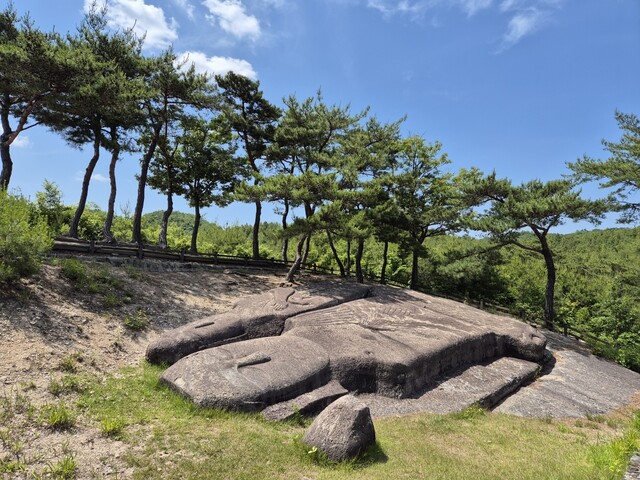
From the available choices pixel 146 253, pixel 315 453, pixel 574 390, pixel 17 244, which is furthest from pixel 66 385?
pixel 574 390

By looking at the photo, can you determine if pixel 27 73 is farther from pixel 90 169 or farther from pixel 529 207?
pixel 529 207

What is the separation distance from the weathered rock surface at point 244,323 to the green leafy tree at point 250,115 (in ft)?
31.6

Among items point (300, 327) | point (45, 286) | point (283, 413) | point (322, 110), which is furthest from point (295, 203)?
point (283, 413)

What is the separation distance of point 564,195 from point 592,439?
38.9 ft

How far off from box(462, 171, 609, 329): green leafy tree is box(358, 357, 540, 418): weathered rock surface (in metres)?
7.51

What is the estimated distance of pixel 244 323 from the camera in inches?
440

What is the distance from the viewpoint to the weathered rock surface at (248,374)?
7215 mm

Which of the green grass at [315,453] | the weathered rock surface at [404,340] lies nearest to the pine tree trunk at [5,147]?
the green grass at [315,453]

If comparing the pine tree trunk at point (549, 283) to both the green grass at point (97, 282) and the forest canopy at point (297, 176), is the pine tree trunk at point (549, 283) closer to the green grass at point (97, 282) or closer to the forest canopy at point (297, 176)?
the forest canopy at point (297, 176)

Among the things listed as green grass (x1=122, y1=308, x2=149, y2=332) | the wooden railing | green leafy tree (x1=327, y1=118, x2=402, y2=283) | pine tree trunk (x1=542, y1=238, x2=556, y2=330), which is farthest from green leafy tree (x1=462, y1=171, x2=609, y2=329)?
green grass (x1=122, y1=308, x2=149, y2=332)

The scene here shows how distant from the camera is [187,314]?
13398 mm

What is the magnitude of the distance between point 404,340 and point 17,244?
1121 cm

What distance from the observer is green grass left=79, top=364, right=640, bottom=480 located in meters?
5.67

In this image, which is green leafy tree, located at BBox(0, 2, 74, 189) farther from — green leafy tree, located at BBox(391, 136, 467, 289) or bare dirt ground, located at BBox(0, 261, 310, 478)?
green leafy tree, located at BBox(391, 136, 467, 289)
